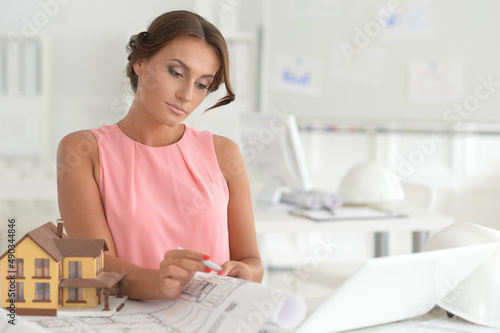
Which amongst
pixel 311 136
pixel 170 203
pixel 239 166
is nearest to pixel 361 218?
pixel 239 166

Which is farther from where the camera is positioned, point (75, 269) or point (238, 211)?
point (238, 211)

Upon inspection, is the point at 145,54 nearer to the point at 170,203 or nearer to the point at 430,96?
the point at 170,203

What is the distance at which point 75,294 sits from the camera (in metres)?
0.86

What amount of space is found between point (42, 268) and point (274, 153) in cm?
177

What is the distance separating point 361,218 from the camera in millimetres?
2252

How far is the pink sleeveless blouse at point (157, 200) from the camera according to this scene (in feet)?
3.98

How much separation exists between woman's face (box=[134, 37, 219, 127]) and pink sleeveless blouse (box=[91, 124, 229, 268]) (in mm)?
120

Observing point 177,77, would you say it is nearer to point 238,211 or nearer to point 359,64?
point 238,211

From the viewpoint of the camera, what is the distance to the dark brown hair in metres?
1.18

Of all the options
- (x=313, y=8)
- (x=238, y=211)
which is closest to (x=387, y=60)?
(x=313, y=8)

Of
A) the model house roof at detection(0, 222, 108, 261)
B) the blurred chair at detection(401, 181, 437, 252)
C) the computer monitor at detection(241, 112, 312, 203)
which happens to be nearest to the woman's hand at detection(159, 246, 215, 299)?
the model house roof at detection(0, 222, 108, 261)

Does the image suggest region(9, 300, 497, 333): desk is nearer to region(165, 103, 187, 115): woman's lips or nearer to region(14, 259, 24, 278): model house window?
region(14, 259, 24, 278): model house window

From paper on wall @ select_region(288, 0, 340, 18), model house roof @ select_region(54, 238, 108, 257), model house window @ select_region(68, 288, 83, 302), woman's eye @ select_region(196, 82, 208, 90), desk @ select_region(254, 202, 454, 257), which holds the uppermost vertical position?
paper on wall @ select_region(288, 0, 340, 18)

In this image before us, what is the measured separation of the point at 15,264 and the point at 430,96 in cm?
298
